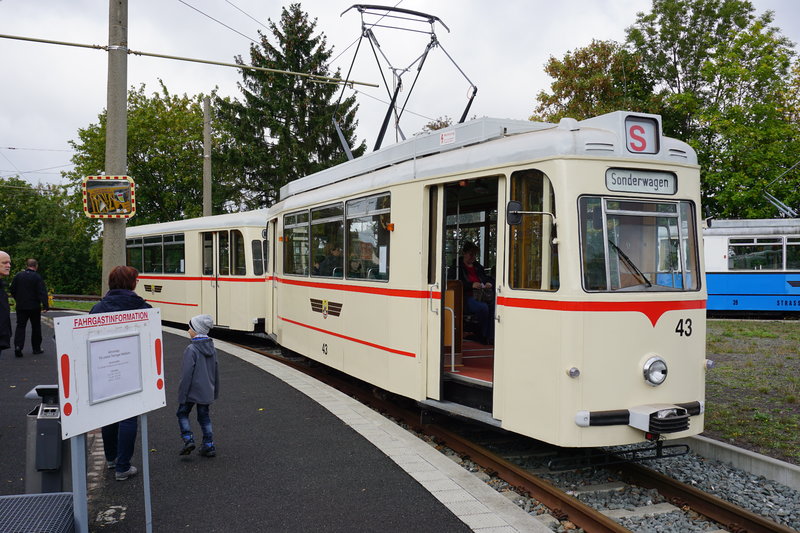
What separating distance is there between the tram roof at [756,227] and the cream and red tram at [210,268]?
14276 mm

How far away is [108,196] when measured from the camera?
320 inches

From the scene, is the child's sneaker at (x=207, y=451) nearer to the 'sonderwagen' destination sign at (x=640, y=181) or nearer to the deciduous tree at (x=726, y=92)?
the 'sonderwagen' destination sign at (x=640, y=181)

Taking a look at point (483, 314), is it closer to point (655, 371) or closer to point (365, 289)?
point (365, 289)

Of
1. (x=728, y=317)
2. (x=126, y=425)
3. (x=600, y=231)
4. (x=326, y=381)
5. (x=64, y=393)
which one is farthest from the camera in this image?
(x=728, y=317)

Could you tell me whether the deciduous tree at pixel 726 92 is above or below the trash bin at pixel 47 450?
above

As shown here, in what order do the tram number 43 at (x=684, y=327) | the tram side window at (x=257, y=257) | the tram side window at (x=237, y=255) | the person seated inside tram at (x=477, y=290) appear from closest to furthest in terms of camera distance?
the tram number 43 at (x=684, y=327) → the person seated inside tram at (x=477, y=290) → the tram side window at (x=257, y=257) → the tram side window at (x=237, y=255)

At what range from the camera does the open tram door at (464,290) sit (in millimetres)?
6965

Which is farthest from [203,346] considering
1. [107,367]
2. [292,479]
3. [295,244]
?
[295,244]

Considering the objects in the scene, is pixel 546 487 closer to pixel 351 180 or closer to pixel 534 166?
pixel 534 166

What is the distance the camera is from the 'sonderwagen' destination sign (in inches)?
227

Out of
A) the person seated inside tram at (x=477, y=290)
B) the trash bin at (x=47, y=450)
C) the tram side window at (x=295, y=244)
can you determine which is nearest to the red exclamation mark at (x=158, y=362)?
the trash bin at (x=47, y=450)

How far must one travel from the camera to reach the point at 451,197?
8398mm

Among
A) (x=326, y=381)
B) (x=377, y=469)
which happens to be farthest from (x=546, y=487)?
(x=326, y=381)

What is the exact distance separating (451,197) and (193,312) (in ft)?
35.2
